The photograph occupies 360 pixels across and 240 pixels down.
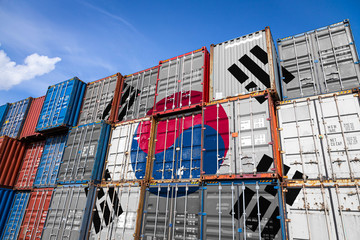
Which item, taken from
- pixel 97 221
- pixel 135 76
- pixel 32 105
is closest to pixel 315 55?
pixel 135 76

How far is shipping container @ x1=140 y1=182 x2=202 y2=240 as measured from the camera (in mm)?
8852

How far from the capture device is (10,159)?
16.1 metres

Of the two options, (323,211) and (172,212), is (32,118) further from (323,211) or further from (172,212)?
(323,211)

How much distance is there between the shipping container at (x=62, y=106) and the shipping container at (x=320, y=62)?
12.3 meters

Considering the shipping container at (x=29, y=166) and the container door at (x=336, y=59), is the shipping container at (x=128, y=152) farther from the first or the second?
the container door at (x=336, y=59)

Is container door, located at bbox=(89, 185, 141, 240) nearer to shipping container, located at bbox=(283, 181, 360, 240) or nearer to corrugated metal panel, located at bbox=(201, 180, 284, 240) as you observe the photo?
corrugated metal panel, located at bbox=(201, 180, 284, 240)

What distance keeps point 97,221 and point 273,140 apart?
855cm

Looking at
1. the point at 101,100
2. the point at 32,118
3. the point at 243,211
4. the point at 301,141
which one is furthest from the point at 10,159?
the point at 301,141

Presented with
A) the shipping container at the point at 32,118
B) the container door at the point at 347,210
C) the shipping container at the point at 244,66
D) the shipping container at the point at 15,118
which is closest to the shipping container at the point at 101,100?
the shipping container at the point at 32,118

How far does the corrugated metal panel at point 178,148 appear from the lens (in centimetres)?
995

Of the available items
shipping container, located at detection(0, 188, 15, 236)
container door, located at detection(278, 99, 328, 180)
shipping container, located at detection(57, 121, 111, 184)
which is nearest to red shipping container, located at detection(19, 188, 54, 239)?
shipping container, located at detection(57, 121, 111, 184)

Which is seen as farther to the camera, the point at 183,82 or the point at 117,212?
the point at 183,82

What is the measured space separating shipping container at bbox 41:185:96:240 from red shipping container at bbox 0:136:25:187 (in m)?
5.61

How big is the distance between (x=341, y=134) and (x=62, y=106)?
15044 mm
